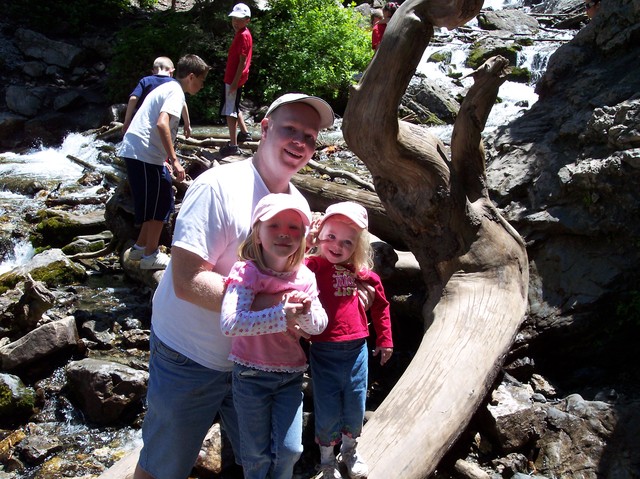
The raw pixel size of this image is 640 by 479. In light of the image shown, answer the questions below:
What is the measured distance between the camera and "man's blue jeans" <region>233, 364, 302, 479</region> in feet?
8.50

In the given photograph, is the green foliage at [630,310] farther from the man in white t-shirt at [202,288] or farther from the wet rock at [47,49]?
the wet rock at [47,49]

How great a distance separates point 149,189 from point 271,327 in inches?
153

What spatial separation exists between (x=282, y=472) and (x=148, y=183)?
3.82m

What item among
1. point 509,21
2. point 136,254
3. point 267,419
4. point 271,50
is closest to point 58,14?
point 271,50

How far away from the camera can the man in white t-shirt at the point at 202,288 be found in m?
2.46

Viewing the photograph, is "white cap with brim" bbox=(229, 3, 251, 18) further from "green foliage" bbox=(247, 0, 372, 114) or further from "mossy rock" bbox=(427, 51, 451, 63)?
"mossy rock" bbox=(427, 51, 451, 63)

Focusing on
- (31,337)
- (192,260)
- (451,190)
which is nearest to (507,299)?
(451,190)

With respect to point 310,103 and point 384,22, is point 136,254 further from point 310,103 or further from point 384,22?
point 384,22

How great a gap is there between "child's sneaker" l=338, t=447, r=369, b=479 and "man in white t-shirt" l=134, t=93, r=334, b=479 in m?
0.70

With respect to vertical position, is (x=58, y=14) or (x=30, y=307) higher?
(x=58, y=14)

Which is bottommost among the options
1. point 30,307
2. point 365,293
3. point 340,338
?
point 30,307

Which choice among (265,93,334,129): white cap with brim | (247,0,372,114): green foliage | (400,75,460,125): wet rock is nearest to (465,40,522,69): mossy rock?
(400,75,460,125): wet rock

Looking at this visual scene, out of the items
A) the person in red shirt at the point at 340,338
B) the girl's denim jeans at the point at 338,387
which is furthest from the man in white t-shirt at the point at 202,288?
the girl's denim jeans at the point at 338,387

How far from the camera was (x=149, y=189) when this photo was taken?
5.93 metres
